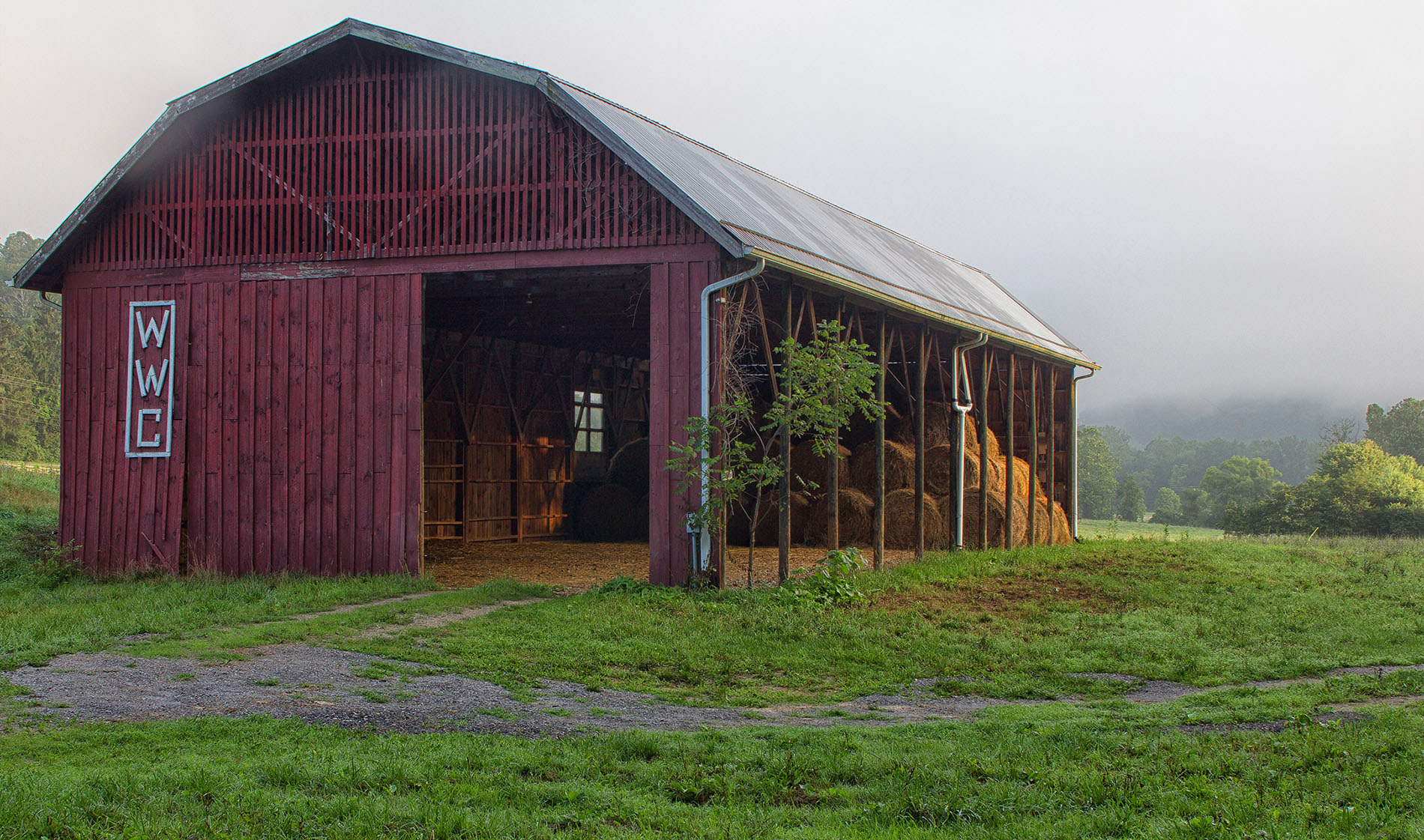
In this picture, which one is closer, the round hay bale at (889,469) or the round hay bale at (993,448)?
the round hay bale at (889,469)

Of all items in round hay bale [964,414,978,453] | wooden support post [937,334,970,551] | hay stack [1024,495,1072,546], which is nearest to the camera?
wooden support post [937,334,970,551]

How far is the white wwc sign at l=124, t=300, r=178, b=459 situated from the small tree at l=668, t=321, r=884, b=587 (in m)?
7.74

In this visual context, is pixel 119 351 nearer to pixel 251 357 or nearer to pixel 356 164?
pixel 251 357

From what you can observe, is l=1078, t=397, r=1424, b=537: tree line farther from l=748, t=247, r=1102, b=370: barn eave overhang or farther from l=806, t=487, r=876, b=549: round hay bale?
l=806, t=487, r=876, b=549: round hay bale

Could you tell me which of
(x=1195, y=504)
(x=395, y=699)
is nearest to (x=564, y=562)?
(x=395, y=699)

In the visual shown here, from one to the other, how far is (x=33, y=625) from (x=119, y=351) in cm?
652

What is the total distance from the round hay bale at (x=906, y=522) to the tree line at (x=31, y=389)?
41.6m

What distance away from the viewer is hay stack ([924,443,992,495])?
21281mm

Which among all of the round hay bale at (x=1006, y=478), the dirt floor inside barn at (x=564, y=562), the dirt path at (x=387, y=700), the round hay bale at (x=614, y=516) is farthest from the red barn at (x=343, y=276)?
the round hay bale at (x=614, y=516)

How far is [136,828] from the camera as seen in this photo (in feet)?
16.0

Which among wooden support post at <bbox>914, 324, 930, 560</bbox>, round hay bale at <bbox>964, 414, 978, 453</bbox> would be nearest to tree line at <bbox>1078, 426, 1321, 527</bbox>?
round hay bale at <bbox>964, 414, 978, 453</bbox>

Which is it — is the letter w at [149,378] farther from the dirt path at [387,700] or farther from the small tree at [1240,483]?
the small tree at [1240,483]

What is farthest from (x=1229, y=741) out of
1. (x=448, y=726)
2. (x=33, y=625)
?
(x=33, y=625)

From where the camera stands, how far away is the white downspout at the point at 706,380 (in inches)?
531
